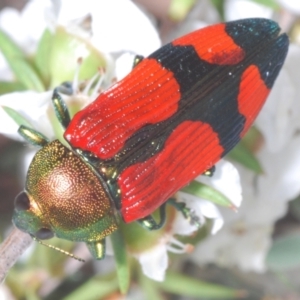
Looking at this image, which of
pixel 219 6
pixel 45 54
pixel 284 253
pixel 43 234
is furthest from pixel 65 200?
pixel 284 253

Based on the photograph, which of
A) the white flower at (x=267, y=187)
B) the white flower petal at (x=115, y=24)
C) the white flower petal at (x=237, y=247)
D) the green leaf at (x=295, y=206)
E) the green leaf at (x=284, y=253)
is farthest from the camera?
the green leaf at (x=295, y=206)

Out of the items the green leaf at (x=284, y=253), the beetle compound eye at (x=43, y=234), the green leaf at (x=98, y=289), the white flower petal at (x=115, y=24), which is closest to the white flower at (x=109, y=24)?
the white flower petal at (x=115, y=24)

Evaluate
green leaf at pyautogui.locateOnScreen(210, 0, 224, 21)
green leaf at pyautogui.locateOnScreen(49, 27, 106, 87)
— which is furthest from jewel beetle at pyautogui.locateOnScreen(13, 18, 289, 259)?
green leaf at pyautogui.locateOnScreen(210, 0, 224, 21)

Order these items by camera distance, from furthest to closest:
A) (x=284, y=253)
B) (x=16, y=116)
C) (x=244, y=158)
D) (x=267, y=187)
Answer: (x=284, y=253), (x=267, y=187), (x=244, y=158), (x=16, y=116)

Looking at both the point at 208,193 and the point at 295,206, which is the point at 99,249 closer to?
the point at 208,193

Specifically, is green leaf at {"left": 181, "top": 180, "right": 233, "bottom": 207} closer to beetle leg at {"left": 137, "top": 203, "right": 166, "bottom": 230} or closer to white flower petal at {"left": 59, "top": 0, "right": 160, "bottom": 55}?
beetle leg at {"left": 137, "top": 203, "right": 166, "bottom": 230}

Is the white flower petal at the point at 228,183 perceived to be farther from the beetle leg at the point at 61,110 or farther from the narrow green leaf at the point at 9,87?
the narrow green leaf at the point at 9,87
